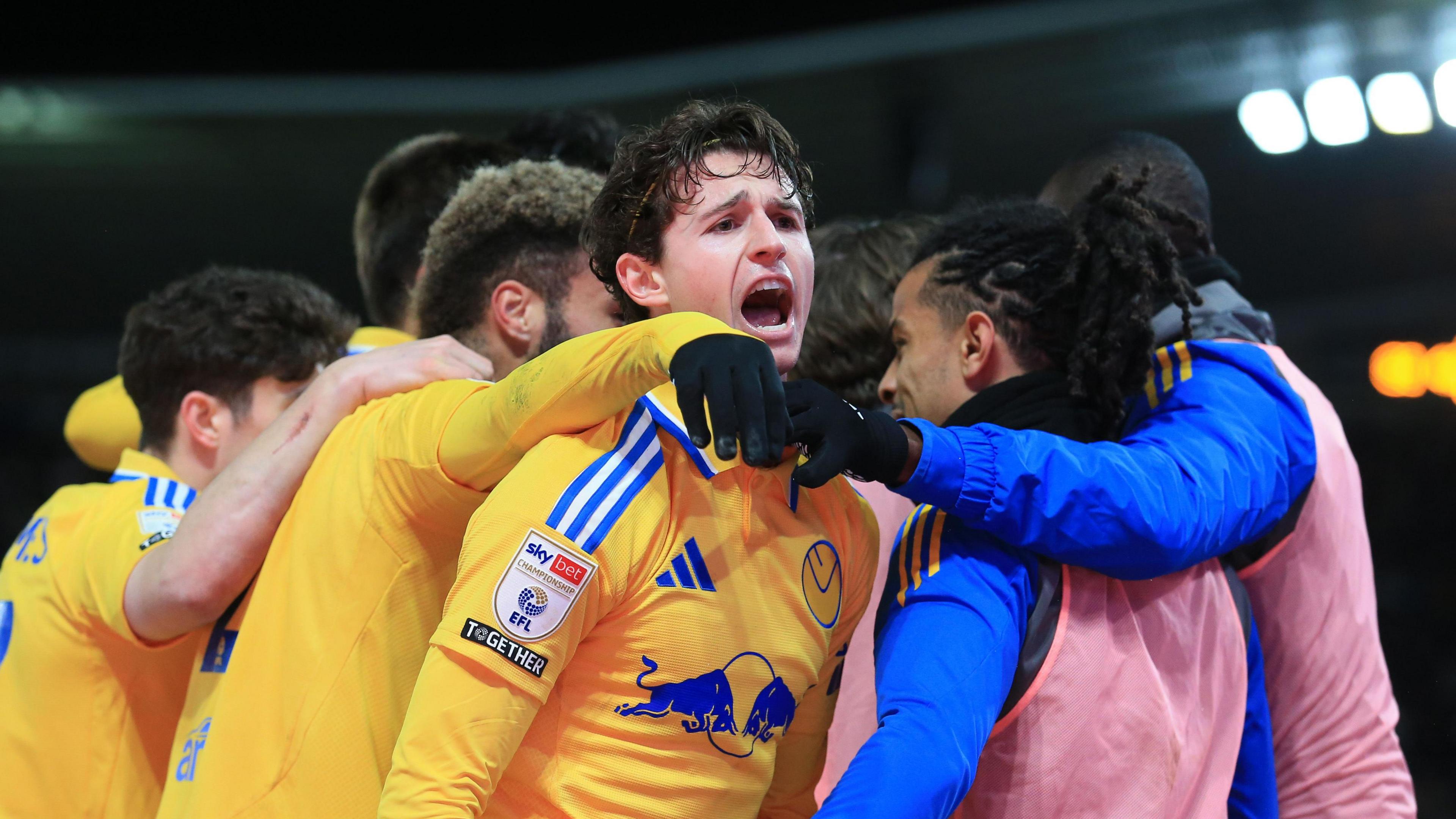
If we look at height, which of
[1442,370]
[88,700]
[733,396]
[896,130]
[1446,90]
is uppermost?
[1446,90]

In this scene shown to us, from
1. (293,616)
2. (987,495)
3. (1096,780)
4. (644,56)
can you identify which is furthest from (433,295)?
(644,56)

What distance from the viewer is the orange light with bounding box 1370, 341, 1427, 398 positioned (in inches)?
333

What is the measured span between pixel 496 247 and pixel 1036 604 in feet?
3.25

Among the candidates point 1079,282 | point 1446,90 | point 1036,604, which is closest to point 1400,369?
point 1446,90

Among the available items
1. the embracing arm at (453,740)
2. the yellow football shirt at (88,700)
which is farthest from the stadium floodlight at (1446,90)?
the embracing arm at (453,740)

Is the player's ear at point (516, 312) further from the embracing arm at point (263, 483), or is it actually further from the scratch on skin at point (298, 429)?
the scratch on skin at point (298, 429)

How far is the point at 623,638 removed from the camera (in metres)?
1.29

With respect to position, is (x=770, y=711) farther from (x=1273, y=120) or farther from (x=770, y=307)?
(x=1273, y=120)

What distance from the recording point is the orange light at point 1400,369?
8.45m

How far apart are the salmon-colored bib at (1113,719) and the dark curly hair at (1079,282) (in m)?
0.28

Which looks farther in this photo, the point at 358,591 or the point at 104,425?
the point at 104,425

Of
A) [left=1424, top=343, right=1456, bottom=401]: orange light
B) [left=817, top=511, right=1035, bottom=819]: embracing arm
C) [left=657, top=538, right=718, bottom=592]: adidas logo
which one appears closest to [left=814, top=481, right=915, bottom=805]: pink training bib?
[left=817, top=511, right=1035, bottom=819]: embracing arm

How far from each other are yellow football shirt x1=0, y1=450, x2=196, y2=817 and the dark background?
16.7 ft

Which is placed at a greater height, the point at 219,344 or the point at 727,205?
the point at 727,205
